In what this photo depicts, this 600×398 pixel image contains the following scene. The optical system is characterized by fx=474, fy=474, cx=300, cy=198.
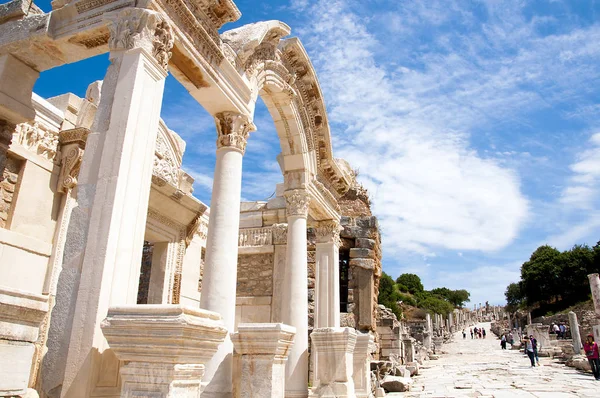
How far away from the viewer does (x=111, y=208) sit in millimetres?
4402

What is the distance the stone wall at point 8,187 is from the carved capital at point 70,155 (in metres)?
0.70

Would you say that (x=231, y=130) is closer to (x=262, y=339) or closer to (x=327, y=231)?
(x=262, y=339)

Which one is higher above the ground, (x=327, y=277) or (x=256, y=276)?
(x=256, y=276)

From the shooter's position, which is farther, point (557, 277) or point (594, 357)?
point (557, 277)

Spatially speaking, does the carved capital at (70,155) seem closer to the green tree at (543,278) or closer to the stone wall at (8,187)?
the stone wall at (8,187)

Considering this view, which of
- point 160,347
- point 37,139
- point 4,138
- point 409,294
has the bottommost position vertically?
point 160,347

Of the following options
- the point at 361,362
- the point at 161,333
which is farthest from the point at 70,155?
the point at 361,362

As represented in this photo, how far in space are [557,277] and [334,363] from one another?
59428mm

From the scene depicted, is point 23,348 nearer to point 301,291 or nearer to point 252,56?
point 252,56

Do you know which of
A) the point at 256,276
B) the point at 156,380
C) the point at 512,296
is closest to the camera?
the point at 156,380

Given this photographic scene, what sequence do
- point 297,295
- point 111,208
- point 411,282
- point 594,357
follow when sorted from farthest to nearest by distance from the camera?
point 411,282 → point 594,357 → point 297,295 → point 111,208

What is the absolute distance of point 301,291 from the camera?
884cm

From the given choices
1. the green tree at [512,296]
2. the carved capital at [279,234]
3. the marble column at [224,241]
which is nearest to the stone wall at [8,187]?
the marble column at [224,241]

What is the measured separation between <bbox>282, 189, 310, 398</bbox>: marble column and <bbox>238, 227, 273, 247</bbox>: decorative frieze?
9.52 ft
